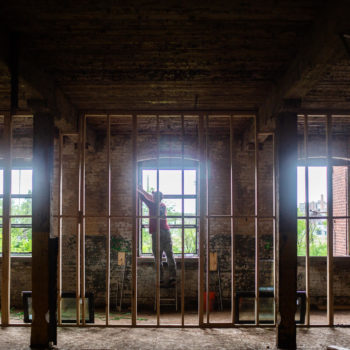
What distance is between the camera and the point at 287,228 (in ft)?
16.6

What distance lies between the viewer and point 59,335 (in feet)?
18.0

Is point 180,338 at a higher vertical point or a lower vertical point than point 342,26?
lower

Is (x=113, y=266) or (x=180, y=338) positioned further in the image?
(x=113, y=266)

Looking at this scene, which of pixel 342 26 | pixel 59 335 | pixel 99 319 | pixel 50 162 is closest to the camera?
pixel 342 26

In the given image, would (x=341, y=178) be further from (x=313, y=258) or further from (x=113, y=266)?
(x=113, y=266)

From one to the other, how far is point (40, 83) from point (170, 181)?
4403 millimetres

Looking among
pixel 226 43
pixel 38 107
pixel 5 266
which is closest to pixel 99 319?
pixel 5 266

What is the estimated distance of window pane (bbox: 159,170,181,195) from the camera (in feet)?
27.4

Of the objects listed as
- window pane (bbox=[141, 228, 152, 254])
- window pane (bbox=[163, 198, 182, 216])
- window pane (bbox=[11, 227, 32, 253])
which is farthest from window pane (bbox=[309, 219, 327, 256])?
window pane (bbox=[11, 227, 32, 253])

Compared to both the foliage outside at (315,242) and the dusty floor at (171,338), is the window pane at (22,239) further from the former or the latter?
the foliage outside at (315,242)

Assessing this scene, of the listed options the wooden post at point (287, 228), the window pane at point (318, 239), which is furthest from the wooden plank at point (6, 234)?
the window pane at point (318, 239)

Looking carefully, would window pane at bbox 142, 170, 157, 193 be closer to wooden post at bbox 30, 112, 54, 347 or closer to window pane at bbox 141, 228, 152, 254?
window pane at bbox 141, 228, 152, 254

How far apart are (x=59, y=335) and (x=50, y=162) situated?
258cm

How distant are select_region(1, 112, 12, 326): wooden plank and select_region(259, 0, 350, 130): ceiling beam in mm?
4238
